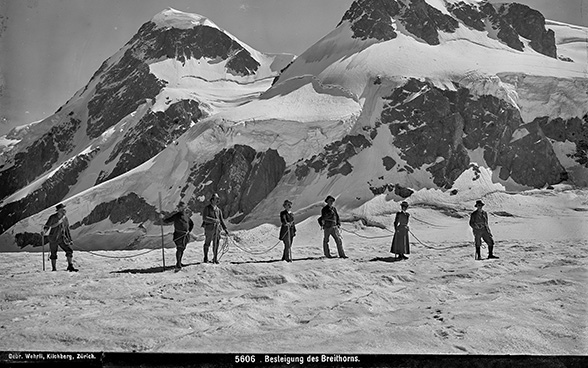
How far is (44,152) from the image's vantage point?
123 feet

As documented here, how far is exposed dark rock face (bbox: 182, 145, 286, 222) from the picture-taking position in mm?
17938

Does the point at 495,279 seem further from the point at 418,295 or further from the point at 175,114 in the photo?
the point at 175,114

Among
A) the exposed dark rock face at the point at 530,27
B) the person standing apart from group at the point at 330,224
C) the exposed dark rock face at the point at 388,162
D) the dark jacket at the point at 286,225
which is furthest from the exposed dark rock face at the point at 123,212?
the exposed dark rock face at the point at 530,27

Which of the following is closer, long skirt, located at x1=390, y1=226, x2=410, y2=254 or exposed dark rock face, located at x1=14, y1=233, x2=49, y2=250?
long skirt, located at x1=390, y1=226, x2=410, y2=254

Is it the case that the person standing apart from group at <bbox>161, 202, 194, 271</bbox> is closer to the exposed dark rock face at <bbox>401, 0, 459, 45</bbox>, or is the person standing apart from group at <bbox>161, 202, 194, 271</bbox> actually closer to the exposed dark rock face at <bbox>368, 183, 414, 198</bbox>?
the exposed dark rock face at <bbox>368, 183, 414, 198</bbox>

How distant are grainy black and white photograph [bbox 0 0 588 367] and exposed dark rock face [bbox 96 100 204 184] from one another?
0.50 feet

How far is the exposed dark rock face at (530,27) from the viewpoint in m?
22.5

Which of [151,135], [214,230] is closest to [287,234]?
[214,230]

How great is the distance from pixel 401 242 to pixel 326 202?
1.16 m

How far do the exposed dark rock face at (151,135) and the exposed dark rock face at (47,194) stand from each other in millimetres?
1855

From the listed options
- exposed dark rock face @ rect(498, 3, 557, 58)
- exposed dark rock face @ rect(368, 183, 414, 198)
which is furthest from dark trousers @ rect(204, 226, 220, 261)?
exposed dark rock face @ rect(498, 3, 557, 58)

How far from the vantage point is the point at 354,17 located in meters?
24.8

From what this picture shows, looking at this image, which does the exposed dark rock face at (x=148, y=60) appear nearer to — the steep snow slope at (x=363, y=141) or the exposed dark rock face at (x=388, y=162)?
the steep snow slope at (x=363, y=141)

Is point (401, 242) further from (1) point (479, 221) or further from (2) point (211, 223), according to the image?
(2) point (211, 223)
